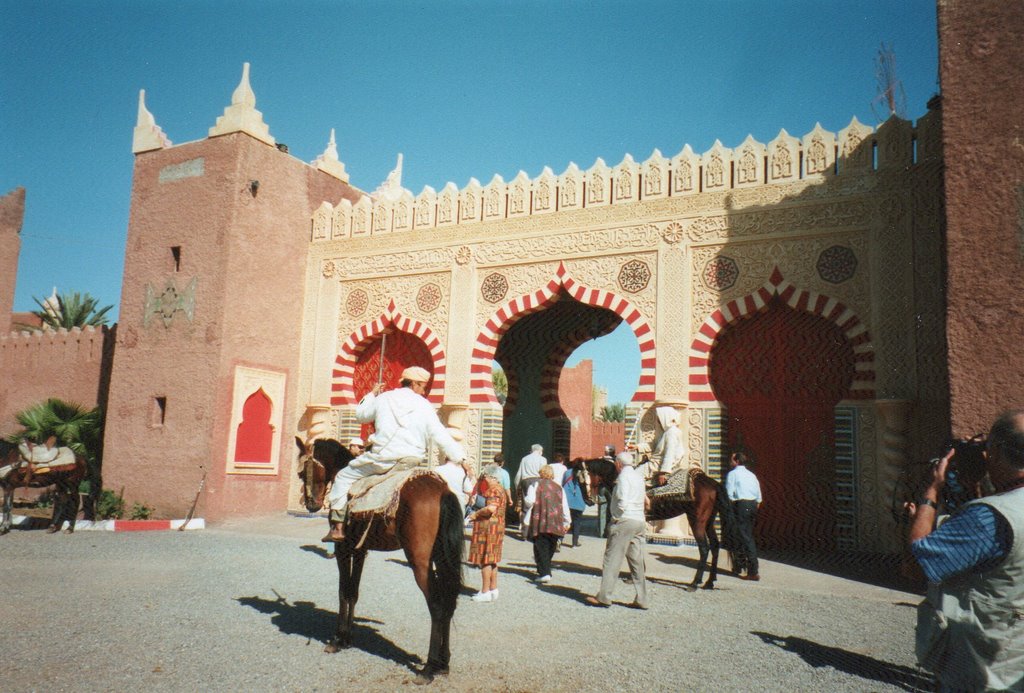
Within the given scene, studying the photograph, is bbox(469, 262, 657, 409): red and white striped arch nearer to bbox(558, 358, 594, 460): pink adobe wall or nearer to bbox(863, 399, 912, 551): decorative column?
bbox(863, 399, 912, 551): decorative column

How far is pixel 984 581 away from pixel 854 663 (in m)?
2.92

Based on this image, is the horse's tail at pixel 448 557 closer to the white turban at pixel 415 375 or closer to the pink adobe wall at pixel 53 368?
the white turban at pixel 415 375

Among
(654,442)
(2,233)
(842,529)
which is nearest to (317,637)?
(654,442)

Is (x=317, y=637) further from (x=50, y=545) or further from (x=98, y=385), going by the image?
(x=98, y=385)

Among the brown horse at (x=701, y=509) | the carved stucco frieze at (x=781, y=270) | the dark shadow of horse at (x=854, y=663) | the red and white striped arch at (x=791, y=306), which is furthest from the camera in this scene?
the carved stucco frieze at (x=781, y=270)

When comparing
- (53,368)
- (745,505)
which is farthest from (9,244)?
(745,505)

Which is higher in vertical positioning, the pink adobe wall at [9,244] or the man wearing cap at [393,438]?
the pink adobe wall at [9,244]

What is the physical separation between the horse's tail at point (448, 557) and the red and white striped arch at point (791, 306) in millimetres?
6825

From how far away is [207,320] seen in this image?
12.1 metres

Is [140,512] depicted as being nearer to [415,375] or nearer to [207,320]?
[207,320]

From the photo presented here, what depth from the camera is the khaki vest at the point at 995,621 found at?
1960mm

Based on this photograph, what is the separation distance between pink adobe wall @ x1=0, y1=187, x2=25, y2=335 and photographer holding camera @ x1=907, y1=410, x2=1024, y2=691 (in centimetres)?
1933

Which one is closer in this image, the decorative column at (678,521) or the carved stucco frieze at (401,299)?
the decorative column at (678,521)

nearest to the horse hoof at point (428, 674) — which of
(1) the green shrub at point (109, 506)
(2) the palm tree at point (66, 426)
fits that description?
(1) the green shrub at point (109, 506)
